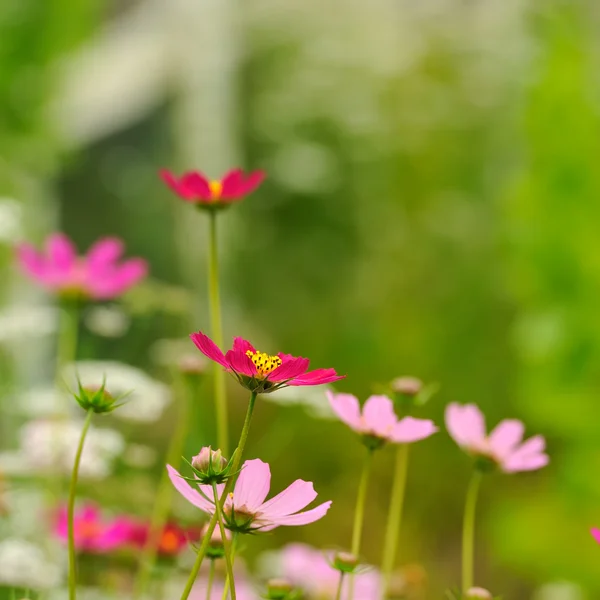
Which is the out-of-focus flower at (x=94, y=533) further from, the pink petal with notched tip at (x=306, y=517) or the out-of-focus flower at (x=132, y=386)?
the pink petal with notched tip at (x=306, y=517)

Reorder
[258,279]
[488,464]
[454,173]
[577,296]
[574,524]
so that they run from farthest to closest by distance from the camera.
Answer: [258,279]
[454,173]
[574,524]
[577,296]
[488,464]

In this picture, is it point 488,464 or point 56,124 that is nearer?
point 488,464

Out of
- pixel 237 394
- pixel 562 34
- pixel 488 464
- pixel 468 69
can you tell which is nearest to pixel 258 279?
pixel 237 394

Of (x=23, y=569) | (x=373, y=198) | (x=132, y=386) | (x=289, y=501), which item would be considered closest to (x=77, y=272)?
(x=132, y=386)

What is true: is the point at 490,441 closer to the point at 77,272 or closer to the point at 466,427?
the point at 466,427

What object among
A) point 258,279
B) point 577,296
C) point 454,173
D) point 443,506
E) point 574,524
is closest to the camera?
point 577,296

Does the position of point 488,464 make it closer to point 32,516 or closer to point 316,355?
point 32,516

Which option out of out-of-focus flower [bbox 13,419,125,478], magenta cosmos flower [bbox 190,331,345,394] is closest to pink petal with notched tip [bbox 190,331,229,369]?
magenta cosmos flower [bbox 190,331,345,394]
